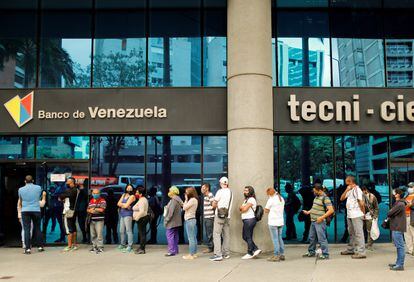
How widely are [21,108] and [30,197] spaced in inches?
111

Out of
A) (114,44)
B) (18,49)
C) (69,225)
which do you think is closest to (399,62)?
(114,44)

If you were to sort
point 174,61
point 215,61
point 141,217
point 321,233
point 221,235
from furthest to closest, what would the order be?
point 174,61
point 215,61
point 141,217
point 221,235
point 321,233

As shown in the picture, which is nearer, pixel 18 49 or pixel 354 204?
pixel 354 204

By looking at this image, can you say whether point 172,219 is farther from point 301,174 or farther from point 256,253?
point 301,174

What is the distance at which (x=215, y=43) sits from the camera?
553 inches

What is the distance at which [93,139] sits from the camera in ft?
44.3

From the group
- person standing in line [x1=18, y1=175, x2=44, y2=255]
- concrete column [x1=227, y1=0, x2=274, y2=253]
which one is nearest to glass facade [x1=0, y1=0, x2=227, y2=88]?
concrete column [x1=227, y1=0, x2=274, y2=253]

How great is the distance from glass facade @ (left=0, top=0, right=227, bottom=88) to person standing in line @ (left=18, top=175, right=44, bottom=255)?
3376mm

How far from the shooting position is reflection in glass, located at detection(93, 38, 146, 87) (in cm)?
1387

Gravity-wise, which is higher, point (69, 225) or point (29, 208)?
point (29, 208)

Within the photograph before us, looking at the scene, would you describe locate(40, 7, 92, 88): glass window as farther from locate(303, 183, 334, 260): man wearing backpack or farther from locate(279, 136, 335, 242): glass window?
locate(303, 183, 334, 260): man wearing backpack

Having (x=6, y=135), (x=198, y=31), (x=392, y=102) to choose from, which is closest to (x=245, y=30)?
(x=198, y=31)

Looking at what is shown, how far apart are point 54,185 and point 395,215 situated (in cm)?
924

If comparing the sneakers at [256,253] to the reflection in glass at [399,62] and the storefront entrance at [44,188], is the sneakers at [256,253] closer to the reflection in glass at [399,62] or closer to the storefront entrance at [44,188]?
the storefront entrance at [44,188]
